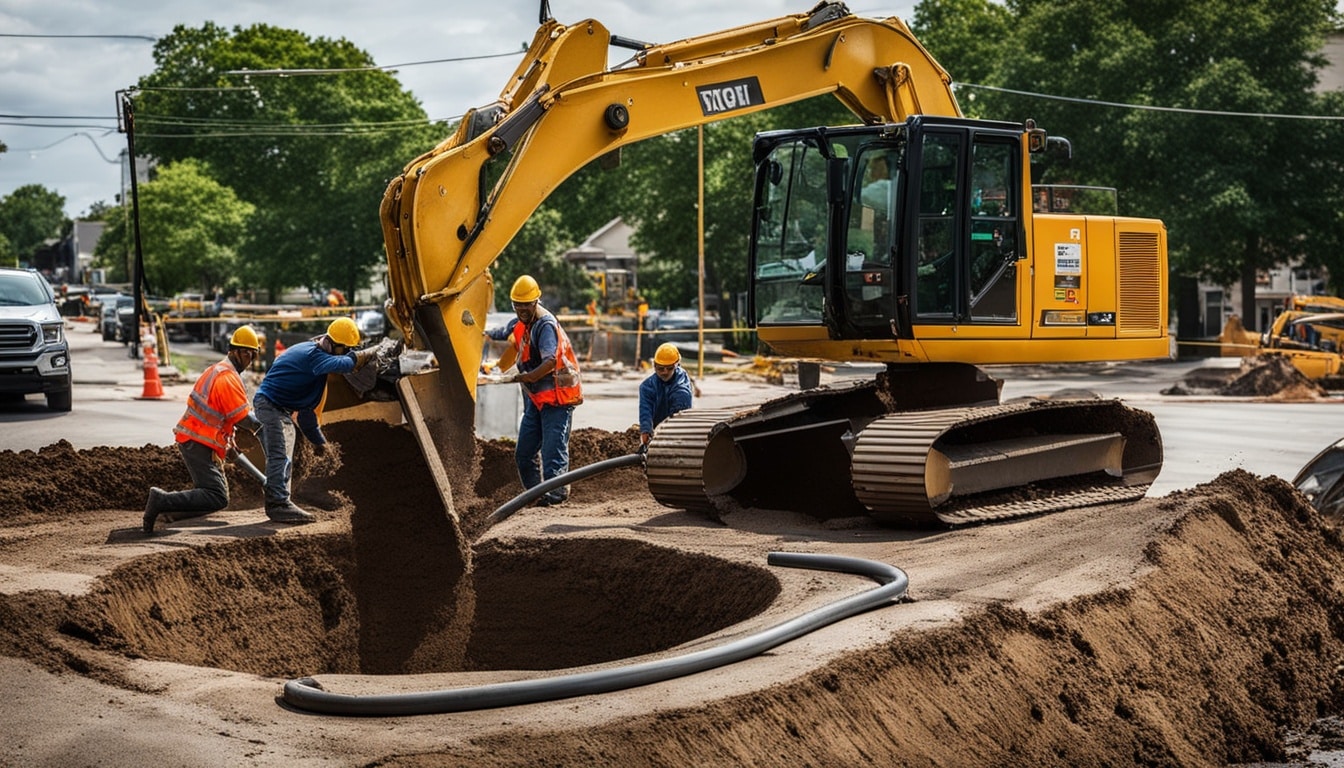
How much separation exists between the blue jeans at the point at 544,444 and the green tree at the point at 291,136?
38807 mm

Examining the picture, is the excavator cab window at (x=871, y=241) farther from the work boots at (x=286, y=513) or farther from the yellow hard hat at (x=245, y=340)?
the yellow hard hat at (x=245, y=340)

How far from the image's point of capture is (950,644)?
721 centimetres

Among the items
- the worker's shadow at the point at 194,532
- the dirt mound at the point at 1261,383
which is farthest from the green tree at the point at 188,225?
the worker's shadow at the point at 194,532

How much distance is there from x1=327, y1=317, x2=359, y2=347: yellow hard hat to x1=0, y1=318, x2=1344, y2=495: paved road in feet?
9.74

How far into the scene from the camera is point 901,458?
10078 millimetres

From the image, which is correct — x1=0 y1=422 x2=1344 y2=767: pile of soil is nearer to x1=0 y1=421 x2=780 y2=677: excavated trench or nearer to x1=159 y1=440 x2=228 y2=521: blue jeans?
x1=0 y1=421 x2=780 y2=677: excavated trench

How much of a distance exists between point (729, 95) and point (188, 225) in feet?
197

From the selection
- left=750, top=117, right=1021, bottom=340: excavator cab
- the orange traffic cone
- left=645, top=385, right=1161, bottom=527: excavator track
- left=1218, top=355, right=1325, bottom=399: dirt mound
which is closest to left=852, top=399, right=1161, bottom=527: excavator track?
left=645, top=385, right=1161, bottom=527: excavator track

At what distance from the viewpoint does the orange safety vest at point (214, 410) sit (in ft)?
34.4

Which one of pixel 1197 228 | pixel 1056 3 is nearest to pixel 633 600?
pixel 1197 228

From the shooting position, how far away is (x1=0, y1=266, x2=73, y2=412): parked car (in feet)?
64.9

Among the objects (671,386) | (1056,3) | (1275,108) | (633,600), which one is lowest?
(633,600)

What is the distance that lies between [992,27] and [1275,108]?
51.0 feet

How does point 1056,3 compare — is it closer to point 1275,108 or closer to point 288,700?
point 1275,108
